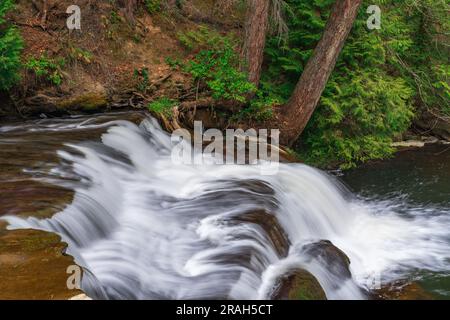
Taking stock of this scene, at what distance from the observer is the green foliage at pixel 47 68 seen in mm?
9695

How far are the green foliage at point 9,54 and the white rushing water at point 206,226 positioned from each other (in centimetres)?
192

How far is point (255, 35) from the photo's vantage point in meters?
10.7

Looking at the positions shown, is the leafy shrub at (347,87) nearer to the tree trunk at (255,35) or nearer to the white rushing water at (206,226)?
the tree trunk at (255,35)

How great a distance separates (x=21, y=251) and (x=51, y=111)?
565 cm

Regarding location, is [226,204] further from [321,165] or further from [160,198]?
[321,165]

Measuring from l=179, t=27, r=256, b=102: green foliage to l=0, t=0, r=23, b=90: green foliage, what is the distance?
3.36 meters

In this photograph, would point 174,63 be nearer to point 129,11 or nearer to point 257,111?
point 129,11

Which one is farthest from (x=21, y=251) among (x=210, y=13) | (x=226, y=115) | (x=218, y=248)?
(x=210, y=13)

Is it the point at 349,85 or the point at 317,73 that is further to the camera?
the point at 349,85

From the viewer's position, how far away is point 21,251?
15.2 feet

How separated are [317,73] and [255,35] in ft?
4.85

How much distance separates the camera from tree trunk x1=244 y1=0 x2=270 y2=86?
10469 mm

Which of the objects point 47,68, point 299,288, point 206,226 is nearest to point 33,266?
point 299,288
